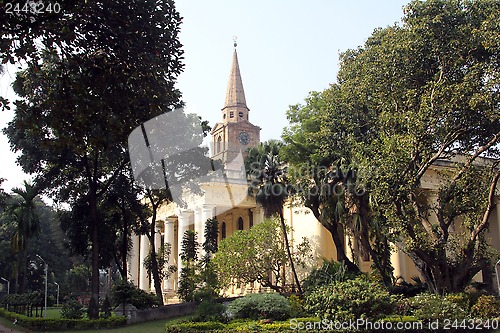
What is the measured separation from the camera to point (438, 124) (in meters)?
16.5

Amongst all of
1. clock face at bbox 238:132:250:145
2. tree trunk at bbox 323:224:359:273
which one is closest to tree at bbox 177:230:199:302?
tree trunk at bbox 323:224:359:273

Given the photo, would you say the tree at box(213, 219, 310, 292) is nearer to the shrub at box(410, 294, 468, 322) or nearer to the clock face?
the shrub at box(410, 294, 468, 322)

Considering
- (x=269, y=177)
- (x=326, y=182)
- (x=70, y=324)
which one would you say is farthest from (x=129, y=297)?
(x=326, y=182)

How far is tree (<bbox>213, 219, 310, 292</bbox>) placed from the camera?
2631 centimetres

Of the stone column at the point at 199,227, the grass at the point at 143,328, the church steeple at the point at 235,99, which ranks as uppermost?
the church steeple at the point at 235,99

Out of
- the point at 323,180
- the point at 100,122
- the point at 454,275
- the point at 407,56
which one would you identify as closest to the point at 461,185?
the point at 454,275

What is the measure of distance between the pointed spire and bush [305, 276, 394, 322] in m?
40.3

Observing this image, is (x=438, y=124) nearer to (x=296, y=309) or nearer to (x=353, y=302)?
(x=353, y=302)

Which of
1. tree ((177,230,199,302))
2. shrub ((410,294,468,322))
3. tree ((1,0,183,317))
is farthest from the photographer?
tree ((177,230,199,302))

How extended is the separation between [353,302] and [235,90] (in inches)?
1649

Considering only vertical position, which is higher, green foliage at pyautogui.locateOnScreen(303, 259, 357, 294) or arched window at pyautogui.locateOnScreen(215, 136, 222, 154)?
arched window at pyautogui.locateOnScreen(215, 136, 222, 154)

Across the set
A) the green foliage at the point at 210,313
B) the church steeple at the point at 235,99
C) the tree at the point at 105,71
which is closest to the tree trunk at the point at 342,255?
the green foliage at the point at 210,313

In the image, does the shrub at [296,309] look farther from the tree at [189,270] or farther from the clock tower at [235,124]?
the clock tower at [235,124]

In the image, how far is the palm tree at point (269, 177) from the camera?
23812 millimetres
